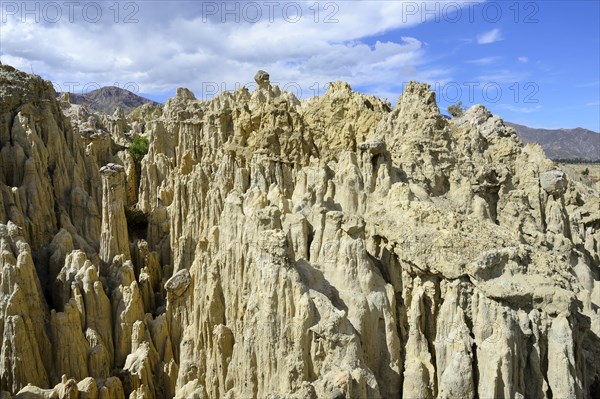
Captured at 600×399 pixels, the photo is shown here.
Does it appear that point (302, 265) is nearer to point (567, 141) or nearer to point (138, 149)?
point (138, 149)

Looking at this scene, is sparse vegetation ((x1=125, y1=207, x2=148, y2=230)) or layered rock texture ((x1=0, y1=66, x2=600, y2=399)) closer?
layered rock texture ((x1=0, y1=66, x2=600, y2=399))

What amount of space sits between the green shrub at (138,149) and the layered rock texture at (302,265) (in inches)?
480

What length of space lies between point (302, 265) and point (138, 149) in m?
26.4

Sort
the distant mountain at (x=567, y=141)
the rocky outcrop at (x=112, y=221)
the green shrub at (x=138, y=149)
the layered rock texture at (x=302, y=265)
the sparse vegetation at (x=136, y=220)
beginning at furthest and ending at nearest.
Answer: the distant mountain at (x=567, y=141) → the green shrub at (x=138, y=149) → the sparse vegetation at (x=136, y=220) → the rocky outcrop at (x=112, y=221) → the layered rock texture at (x=302, y=265)

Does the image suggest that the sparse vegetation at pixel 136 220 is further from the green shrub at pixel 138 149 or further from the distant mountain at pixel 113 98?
the distant mountain at pixel 113 98

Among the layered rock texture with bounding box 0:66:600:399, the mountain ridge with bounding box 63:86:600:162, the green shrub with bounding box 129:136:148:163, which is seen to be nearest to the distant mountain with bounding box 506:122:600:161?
the mountain ridge with bounding box 63:86:600:162

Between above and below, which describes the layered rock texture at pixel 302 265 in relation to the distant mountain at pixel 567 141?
below

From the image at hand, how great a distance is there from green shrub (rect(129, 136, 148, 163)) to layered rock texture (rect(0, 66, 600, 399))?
12.2 metres

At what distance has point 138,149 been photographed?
34812 millimetres

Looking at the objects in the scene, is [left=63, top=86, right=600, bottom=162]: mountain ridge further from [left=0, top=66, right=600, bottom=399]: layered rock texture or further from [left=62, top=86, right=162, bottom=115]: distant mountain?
[left=0, top=66, right=600, bottom=399]: layered rock texture

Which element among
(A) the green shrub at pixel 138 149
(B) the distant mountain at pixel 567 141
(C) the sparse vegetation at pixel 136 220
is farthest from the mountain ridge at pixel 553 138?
(C) the sparse vegetation at pixel 136 220

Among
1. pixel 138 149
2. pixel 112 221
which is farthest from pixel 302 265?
pixel 138 149

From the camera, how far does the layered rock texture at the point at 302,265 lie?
33.4 feet

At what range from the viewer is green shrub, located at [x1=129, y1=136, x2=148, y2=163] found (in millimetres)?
33500
